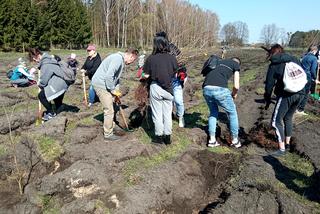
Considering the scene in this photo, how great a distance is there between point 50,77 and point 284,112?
467 cm

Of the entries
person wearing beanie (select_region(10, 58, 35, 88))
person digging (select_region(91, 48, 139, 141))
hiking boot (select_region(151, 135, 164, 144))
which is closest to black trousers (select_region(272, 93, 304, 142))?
hiking boot (select_region(151, 135, 164, 144))

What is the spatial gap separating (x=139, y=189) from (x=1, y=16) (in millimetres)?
29488

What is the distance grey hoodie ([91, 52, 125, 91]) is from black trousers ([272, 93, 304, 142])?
9.15ft

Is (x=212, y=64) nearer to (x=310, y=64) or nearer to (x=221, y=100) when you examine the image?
(x=221, y=100)

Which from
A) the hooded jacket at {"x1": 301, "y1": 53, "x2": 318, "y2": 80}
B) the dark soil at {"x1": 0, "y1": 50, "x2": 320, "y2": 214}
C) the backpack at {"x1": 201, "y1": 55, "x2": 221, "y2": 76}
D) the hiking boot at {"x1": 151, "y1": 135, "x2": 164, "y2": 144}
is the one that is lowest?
the dark soil at {"x1": 0, "y1": 50, "x2": 320, "y2": 214}

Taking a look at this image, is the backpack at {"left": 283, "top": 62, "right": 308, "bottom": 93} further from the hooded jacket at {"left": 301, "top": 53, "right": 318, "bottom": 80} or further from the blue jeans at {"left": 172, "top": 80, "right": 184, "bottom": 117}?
the hooded jacket at {"left": 301, "top": 53, "right": 318, "bottom": 80}

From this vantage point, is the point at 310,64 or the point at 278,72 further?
the point at 310,64

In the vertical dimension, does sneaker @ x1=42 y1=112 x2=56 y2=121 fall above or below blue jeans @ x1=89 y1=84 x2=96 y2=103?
below

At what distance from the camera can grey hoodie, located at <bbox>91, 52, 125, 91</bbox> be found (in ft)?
19.2

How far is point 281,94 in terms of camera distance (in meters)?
5.91

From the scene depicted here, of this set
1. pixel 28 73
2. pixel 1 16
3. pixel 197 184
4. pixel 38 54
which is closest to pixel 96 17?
pixel 1 16

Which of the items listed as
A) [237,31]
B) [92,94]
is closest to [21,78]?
[92,94]

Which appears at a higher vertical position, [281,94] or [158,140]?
[281,94]

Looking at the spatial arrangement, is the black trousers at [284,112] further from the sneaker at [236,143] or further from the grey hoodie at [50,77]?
the grey hoodie at [50,77]
